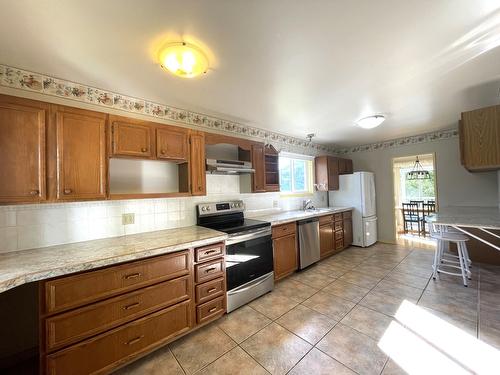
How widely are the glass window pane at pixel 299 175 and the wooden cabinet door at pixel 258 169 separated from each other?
1.32 metres

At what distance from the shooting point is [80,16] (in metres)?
1.12

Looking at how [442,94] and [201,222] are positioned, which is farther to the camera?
[201,222]

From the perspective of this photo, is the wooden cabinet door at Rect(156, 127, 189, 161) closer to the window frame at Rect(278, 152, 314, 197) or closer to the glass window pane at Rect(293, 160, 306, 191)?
the window frame at Rect(278, 152, 314, 197)

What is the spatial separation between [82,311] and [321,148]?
4.76 meters

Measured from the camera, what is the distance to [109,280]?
1.40 meters

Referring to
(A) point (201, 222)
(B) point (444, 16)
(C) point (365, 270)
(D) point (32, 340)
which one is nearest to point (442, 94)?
(B) point (444, 16)

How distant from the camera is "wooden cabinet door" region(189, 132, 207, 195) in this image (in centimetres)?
225

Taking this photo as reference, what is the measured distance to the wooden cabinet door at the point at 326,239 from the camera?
3523mm

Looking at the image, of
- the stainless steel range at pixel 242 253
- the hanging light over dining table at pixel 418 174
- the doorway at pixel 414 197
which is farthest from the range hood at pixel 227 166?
the hanging light over dining table at pixel 418 174

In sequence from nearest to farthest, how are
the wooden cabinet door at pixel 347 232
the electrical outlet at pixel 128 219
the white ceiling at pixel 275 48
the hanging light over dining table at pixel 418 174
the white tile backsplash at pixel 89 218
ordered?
the white ceiling at pixel 275 48 → the white tile backsplash at pixel 89 218 → the electrical outlet at pixel 128 219 → the wooden cabinet door at pixel 347 232 → the hanging light over dining table at pixel 418 174

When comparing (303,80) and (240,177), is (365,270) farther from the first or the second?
(303,80)

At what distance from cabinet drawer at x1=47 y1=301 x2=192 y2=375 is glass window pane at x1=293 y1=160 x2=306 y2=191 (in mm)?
3047

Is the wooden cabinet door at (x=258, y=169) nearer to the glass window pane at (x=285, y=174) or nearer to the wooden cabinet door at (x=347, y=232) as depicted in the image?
the glass window pane at (x=285, y=174)

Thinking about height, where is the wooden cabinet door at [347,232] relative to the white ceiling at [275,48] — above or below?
below
